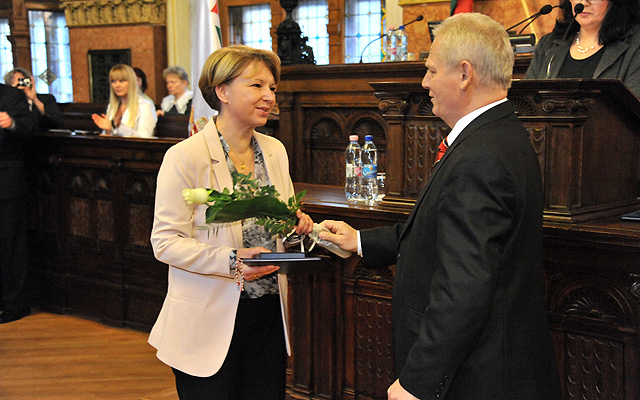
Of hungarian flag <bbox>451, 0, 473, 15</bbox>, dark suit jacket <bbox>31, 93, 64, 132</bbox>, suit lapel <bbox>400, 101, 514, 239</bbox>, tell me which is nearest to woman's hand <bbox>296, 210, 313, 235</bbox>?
suit lapel <bbox>400, 101, 514, 239</bbox>

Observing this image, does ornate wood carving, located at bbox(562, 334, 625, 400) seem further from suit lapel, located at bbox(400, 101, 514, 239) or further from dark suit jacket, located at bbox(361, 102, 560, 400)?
suit lapel, located at bbox(400, 101, 514, 239)

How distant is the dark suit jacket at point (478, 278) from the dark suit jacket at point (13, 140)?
392 cm

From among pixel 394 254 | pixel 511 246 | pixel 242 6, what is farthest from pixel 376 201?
pixel 242 6

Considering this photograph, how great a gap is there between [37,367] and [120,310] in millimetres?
877

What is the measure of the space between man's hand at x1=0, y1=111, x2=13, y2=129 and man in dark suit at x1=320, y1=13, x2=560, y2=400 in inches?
152

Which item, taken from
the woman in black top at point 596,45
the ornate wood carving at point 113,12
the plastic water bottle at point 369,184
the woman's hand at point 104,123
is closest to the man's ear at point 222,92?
the plastic water bottle at point 369,184

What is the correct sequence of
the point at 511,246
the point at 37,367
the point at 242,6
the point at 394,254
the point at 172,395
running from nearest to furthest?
1. the point at 511,246
2. the point at 394,254
3. the point at 172,395
4. the point at 37,367
5. the point at 242,6

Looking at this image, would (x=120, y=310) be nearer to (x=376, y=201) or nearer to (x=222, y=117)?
(x=376, y=201)

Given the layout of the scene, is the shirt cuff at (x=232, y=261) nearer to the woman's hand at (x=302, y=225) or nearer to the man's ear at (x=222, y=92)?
the woman's hand at (x=302, y=225)

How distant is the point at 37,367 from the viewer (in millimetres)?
4156

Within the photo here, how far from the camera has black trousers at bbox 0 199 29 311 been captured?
5.03m

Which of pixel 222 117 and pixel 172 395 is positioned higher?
pixel 222 117

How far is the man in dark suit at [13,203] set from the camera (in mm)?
4895

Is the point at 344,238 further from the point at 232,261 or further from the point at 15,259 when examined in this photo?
the point at 15,259
